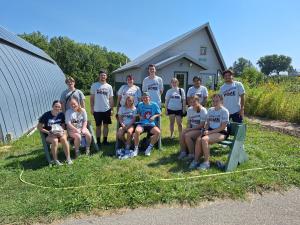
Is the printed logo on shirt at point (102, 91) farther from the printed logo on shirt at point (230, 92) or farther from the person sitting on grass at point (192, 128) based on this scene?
the printed logo on shirt at point (230, 92)

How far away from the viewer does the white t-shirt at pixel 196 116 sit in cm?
643

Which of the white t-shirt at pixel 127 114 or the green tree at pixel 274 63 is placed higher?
the green tree at pixel 274 63

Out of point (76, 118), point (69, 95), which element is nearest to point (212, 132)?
point (76, 118)

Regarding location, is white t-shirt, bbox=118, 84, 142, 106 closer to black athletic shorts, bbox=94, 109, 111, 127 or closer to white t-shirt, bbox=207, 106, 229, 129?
black athletic shorts, bbox=94, 109, 111, 127

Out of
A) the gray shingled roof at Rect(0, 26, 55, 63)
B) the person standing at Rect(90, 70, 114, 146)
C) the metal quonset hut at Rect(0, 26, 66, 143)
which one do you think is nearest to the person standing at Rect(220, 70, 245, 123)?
the person standing at Rect(90, 70, 114, 146)

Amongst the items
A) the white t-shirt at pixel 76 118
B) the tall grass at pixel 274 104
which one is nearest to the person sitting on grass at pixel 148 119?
the white t-shirt at pixel 76 118

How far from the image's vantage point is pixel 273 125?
11188mm

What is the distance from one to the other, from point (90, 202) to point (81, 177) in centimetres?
96

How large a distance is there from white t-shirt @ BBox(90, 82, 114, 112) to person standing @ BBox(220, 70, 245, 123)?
2592 millimetres

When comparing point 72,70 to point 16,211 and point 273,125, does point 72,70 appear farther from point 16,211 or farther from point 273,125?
point 16,211

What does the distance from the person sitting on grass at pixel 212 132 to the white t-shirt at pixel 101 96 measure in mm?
2397

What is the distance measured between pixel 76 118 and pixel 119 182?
2049 mm

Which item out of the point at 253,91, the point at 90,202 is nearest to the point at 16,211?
the point at 90,202

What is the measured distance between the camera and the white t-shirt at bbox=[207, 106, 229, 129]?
604 cm
